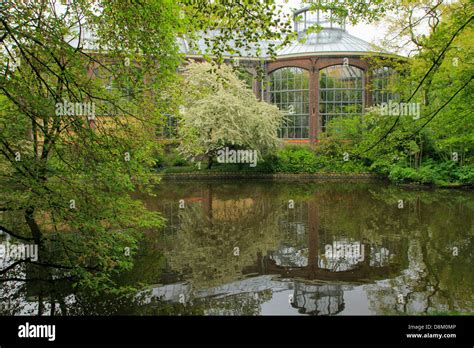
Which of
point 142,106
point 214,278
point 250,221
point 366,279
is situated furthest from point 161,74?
point 250,221

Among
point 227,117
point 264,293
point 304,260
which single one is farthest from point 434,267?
point 227,117

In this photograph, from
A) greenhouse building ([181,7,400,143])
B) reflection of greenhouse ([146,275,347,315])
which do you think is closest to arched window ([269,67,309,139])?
greenhouse building ([181,7,400,143])

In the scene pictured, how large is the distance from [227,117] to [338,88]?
18.0m

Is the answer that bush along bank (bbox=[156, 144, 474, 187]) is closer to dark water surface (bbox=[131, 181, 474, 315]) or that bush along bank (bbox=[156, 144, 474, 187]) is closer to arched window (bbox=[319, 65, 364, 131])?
dark water surface (bbox=[131, 181, 474, 315])

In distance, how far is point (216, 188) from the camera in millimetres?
24859

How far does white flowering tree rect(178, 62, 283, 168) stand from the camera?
27625 millimetres

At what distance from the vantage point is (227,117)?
27875mm

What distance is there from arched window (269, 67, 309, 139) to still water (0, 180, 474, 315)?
23254mm

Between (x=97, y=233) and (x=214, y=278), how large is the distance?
379cm

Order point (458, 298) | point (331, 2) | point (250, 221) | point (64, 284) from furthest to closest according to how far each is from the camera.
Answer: point (250, 221) < point (64, 284) < point (458, 298) < point (331, 2)

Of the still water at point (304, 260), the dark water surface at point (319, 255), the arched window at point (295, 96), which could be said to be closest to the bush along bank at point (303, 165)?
the dark water surface at point (319, 255)

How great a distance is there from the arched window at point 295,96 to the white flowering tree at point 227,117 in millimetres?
12400

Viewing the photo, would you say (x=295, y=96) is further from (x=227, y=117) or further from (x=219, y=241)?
(x=219, y=241)
